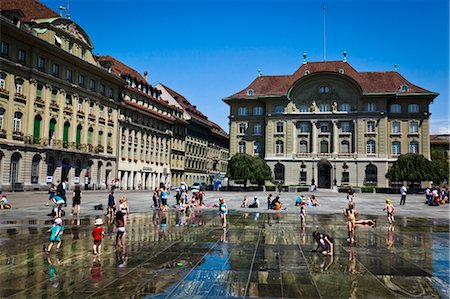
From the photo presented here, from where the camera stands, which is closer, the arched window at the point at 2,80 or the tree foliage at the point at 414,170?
the arched window at the point at 2,80

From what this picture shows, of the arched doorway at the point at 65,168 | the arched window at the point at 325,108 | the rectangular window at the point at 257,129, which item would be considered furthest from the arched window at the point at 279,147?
the arched doorway at the point at 65,168

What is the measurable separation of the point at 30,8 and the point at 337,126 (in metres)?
52.1

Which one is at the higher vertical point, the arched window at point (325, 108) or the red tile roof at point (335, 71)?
the red tile roof at point (335, 71)

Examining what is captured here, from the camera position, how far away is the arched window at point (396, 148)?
70.9 meters

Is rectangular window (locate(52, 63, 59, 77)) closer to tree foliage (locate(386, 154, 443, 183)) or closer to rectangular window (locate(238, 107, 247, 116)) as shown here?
rectangular window (locate(238, 107, 247, 116))

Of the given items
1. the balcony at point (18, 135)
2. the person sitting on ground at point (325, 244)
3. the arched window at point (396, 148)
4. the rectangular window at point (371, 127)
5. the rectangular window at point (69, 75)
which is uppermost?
the rectangular window at point (69, 75)

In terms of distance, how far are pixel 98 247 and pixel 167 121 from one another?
65.3m

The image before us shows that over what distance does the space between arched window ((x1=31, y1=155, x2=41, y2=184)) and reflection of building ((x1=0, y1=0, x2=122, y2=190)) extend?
0.11 meters

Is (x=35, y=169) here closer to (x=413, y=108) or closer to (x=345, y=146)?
(x=345, y=146)

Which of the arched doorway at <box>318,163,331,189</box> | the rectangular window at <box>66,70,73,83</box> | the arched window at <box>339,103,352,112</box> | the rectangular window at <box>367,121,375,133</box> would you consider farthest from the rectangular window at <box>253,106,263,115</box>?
the rectangular window at <box>66,70,73,83</box>

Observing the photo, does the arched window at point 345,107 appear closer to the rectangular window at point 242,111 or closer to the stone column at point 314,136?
the stone column at point 314,136

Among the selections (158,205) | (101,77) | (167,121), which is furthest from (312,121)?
(158,205)

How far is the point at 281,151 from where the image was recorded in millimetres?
74375

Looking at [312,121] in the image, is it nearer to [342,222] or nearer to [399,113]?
[399,113]
